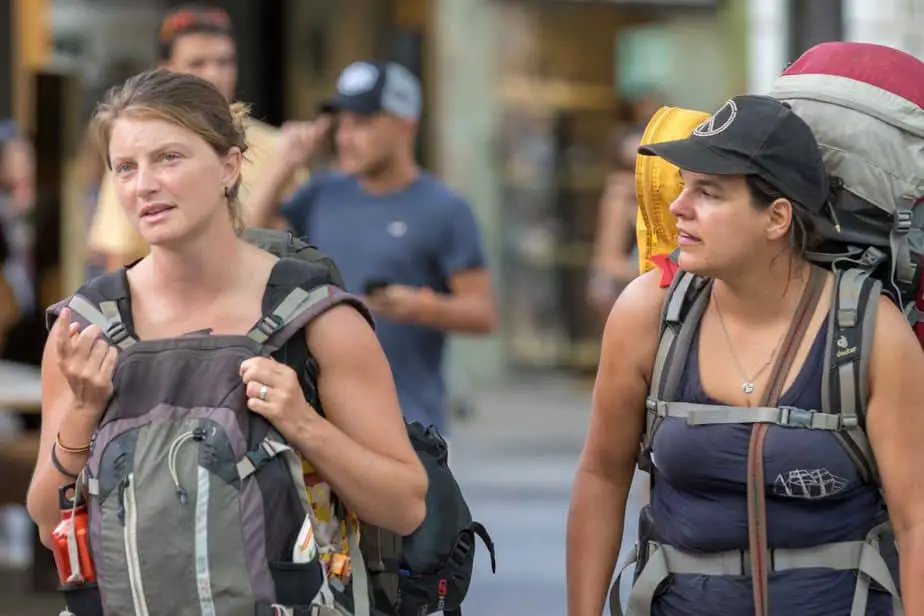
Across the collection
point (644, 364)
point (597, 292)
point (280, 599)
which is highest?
point (644, 364)

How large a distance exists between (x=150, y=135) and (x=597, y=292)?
8937 millimetres

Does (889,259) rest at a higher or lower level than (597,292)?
higher

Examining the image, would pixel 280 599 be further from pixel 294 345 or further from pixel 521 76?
pixel 521 76

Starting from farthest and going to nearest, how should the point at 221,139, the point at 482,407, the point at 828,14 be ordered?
the point at 482,407 < the point at 828,14 < the point at 221,139

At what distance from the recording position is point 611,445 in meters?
3.90

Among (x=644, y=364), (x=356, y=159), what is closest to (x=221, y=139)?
(x=644, y=364)

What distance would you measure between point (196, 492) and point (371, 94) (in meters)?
3.61

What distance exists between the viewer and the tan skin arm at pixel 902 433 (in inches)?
141

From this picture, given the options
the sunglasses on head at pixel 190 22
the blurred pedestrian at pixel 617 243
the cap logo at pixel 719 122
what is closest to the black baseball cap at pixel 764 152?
the cap logo at pixel 719 122

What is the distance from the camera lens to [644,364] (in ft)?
12.5

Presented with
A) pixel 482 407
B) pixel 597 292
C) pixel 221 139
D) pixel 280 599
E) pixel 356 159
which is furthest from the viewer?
pixel 482 407

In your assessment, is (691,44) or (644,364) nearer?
(644,364)

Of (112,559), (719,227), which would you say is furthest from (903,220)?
(112,559)

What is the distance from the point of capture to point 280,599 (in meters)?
3.45
